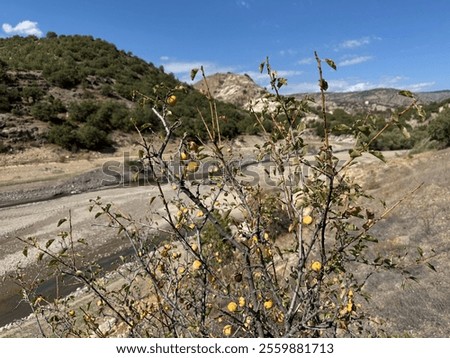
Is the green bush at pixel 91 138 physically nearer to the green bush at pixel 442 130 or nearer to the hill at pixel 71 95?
the hill at pixel 71 95

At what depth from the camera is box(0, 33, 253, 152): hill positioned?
1185 inches

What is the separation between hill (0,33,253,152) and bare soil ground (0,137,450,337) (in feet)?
7.73

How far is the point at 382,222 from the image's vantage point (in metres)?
9.23

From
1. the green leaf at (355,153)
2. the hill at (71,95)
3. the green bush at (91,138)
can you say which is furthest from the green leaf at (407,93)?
the green bush at (91,138)

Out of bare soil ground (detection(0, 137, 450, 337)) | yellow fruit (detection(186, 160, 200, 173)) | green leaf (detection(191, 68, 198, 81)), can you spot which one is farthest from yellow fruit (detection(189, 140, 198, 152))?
bare soil ground (detection(0, 137, 450, 337))

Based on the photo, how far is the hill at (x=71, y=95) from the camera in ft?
98.7

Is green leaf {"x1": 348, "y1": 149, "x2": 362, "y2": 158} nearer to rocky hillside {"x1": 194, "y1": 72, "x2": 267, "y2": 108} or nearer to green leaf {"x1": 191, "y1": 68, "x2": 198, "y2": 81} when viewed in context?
green leaf {"x1": 191, "y1": 68, "x2": 198, "y2": 81}

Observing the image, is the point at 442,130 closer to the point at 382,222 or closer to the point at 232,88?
the point at 382,222

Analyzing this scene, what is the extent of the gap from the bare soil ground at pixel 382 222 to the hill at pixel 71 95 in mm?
2357

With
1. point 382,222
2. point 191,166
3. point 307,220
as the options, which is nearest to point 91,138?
point 382,222

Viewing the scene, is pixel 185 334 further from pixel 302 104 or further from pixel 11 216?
pixel 11 216

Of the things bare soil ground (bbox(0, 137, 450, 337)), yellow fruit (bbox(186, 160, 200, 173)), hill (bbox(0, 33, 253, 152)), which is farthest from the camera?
hill (bbox(0, 33, 253, 152))

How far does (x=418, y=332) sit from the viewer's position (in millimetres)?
4891

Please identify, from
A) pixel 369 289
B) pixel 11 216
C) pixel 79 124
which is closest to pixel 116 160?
pixel 79 124
